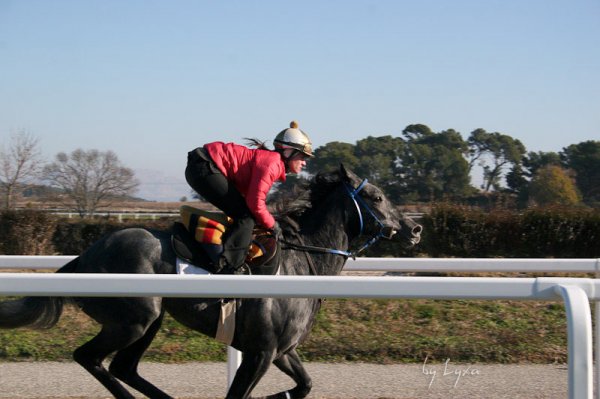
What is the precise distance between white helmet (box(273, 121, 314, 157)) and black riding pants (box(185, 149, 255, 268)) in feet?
1.40

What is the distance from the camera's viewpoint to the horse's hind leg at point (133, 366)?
4.18 metres

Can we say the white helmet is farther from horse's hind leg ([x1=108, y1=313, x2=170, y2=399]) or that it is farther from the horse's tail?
the horse's tail

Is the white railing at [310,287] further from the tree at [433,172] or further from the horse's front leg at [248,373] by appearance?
the tree at [433,172]

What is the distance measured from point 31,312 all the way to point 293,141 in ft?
5.76

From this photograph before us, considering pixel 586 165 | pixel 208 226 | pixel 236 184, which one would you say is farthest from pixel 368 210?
pixel 586 165

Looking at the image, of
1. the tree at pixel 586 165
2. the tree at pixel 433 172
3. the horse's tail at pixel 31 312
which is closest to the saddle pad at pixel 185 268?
the horse's tail at pixel 31 312

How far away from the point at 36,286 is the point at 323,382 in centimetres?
307

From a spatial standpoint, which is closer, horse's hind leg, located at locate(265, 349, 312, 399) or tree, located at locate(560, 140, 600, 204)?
horse's hind leg, located at locate(265, 349, 312, 399)

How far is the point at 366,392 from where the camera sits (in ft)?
16.7

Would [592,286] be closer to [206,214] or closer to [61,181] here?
[206,214]

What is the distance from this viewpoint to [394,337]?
663 centimetres

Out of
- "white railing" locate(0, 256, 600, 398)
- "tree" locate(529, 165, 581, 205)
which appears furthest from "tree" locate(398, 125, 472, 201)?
"white railing" locate(0, 256, 600, 398)

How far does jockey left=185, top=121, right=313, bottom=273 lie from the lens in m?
4.26

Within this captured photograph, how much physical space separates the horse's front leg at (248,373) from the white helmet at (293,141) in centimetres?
124
